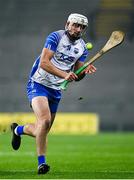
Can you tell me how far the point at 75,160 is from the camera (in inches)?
495

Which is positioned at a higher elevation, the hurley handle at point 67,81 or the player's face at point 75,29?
the player's face at point 75,29

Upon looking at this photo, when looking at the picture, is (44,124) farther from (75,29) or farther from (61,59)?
(75,29)

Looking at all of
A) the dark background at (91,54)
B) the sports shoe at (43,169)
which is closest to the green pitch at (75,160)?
the sports shoe at (43,169)

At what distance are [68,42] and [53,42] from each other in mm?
250

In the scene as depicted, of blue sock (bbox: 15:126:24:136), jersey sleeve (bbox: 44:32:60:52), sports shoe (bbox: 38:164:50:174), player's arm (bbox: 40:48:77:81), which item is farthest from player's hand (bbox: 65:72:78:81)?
blue sock (bbox: 15:126:24:136)

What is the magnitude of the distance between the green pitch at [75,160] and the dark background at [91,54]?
15.5ft

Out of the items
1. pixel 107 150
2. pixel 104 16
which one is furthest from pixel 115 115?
pixel 107 150

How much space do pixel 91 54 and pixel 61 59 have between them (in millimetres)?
13149

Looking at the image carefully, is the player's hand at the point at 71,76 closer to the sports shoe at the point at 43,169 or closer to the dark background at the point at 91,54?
the sports shoe at the point at 43,169

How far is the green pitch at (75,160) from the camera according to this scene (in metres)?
9.52

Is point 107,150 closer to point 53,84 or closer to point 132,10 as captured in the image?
point 53,84

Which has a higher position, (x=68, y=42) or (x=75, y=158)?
(x=68, y=42)

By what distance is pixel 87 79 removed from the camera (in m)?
23.5


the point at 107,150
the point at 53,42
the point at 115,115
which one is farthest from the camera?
the point at 115,115
